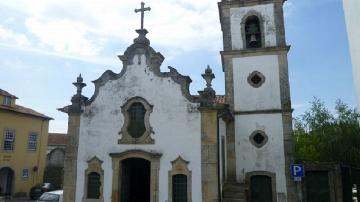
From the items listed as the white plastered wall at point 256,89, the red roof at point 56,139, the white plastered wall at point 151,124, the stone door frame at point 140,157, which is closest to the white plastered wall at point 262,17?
the white plastered wall at point 256,89

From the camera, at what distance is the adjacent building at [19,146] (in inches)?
1068

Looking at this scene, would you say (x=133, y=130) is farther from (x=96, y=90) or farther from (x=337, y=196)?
(x=337, y=196)

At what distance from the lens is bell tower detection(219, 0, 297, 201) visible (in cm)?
1675

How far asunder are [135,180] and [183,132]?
376 cm

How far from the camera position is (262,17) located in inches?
744

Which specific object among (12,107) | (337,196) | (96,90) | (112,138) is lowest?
(337,196)

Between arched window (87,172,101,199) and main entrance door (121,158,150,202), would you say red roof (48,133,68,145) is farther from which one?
arched window (87,172,101,199)

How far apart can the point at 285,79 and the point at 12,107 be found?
21.9 meters

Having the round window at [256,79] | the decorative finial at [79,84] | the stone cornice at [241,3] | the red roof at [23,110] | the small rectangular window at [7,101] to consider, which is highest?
the stone cornice at [241,3]

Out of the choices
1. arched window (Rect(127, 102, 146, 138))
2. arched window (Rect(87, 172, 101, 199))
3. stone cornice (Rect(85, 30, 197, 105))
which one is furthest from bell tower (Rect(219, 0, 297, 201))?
arched window (Rect(87, 172, 101, 199))

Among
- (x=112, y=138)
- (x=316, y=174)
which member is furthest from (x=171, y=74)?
(x=316, y=174)

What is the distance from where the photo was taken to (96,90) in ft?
51.8

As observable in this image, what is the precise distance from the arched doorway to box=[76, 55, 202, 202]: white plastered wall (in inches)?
632

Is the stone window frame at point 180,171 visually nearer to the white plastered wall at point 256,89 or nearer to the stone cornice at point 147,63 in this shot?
the stone cornice at point 147,63
